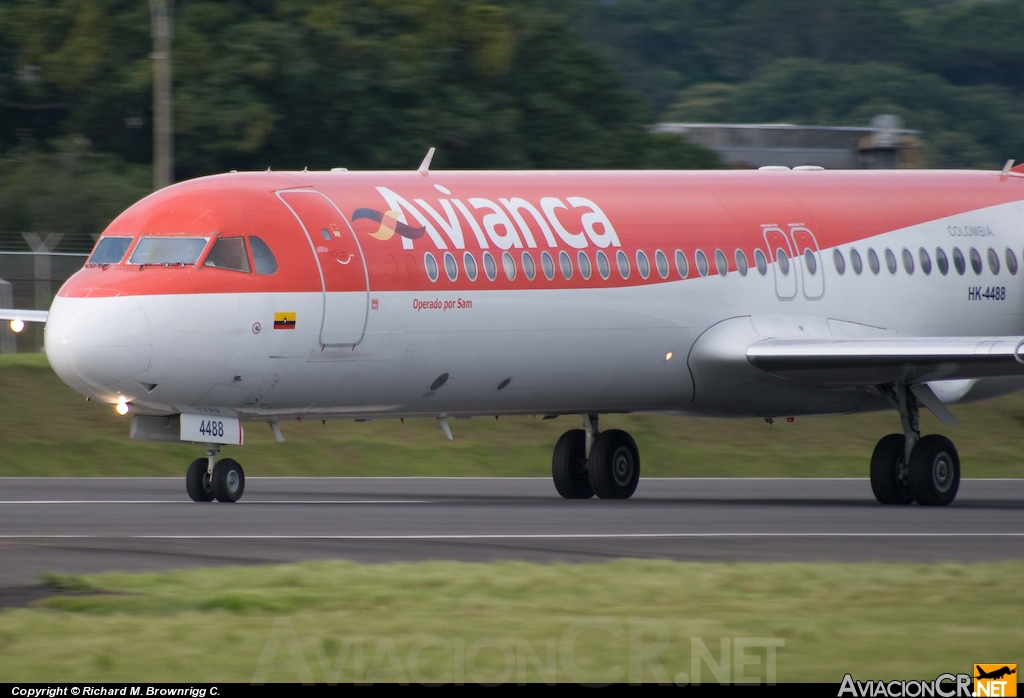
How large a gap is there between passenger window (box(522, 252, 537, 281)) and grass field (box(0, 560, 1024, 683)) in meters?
7.90

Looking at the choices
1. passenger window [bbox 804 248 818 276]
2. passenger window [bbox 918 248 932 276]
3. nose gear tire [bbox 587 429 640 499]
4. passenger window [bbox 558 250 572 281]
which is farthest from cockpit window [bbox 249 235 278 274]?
passenger window [bbox 918 248 932 276]

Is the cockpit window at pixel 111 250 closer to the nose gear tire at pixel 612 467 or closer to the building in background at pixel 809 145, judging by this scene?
the nose gear tire at pixel 612 467

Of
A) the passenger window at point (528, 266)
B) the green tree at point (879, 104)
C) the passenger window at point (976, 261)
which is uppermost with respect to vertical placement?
the green tree at point (879, 104)

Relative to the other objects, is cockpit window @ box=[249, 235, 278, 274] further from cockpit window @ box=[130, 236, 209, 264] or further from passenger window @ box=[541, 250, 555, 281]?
passenger window @ box=[541, 250, 555, 281]

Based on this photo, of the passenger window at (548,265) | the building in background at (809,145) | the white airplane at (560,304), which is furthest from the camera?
the building in background at (809,145)

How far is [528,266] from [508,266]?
11.5 inches

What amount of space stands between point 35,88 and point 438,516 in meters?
34.5

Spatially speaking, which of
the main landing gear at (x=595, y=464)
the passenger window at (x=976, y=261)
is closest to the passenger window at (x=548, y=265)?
the main landing gear at (x=595, y=464)

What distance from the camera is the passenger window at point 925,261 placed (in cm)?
2611

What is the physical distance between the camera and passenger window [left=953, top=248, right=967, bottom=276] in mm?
26562

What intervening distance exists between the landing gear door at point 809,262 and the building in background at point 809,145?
1662 inches

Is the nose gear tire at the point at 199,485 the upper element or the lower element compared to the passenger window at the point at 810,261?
lower

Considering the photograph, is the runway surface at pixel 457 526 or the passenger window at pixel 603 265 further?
the passenger window at pixel 603 265

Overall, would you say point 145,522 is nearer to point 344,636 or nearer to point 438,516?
point 438,516
